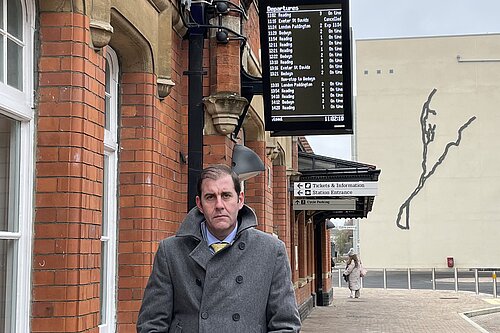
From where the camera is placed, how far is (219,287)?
3209 millimetres

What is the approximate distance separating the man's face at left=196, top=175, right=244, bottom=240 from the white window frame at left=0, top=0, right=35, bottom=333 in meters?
1.77

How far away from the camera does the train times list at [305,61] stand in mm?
8203

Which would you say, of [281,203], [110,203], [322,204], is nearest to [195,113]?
[110,203]

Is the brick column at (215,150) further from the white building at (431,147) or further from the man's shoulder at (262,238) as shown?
the white building at (431,147)

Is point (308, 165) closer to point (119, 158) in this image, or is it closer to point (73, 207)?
point (119, 158)

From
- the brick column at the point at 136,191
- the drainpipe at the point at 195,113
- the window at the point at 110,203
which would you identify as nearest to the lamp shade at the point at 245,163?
the drainpipe at the point at 195,113

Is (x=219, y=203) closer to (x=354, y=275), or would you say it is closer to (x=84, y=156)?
(x=84, y=156)

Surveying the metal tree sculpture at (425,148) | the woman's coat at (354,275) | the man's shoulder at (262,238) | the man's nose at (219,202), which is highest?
the metal tree sculpture at (425,148)

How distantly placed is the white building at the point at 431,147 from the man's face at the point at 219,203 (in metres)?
51.9

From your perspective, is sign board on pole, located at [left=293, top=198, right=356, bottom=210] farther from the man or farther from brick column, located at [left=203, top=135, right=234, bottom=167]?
the man

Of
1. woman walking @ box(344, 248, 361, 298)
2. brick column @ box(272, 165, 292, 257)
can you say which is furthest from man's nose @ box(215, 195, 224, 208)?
woman walking @ box(344, 248, 361, 298)

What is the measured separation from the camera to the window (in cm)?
629

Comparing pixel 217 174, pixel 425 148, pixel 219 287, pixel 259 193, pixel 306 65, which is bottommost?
pixel 219 287

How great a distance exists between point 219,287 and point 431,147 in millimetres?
53574
